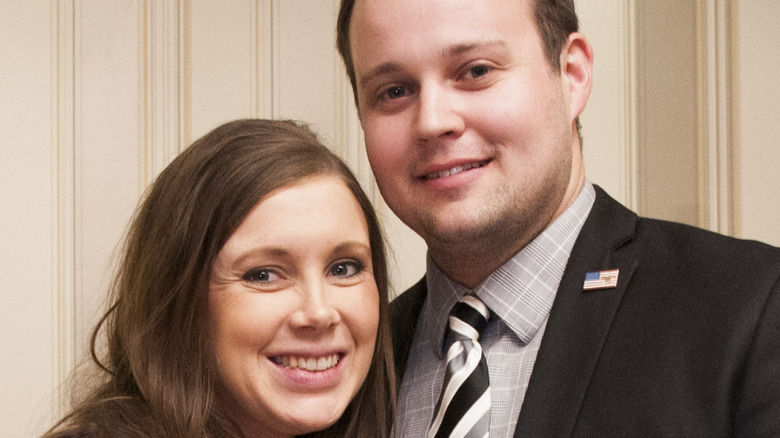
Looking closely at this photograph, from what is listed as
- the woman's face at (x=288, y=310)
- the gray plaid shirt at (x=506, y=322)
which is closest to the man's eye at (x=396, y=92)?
the woman's face at (x=288, y=310)

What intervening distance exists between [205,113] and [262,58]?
262mm

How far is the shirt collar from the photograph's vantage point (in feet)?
5.22

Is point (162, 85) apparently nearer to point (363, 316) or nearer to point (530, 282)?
point (363, 316)

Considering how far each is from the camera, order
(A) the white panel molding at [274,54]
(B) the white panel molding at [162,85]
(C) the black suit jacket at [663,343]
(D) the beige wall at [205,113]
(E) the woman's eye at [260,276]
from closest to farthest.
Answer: (C) the black suit jacket at [663,343] → (E) the woman's eye at [260,276] → (D) the beige wall at [205,113] → (B) the white panel molding at [162,85] → (A) the white panel molding at [274,54]

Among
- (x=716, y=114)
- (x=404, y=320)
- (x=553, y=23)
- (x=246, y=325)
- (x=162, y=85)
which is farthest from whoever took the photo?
(x=162, y=85)

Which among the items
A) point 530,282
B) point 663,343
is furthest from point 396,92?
point 663,343

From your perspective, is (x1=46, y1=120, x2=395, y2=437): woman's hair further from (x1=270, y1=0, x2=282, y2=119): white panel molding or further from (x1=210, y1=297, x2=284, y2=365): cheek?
(x1=270, y1=0, x2=282, y2=119): white panel molding

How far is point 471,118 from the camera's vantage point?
1.59 meters

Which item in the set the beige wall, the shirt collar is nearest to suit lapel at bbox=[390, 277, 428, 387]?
the shirt collar

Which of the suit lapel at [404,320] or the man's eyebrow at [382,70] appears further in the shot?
the suit lapel at [404,320]

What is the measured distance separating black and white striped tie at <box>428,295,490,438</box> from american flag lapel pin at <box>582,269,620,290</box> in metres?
0.21

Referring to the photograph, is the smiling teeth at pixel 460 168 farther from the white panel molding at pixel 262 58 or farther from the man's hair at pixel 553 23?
the white panel molding at pixel 262 58

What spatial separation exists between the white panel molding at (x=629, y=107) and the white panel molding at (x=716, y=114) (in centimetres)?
22

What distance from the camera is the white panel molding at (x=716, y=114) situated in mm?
2561
